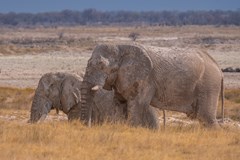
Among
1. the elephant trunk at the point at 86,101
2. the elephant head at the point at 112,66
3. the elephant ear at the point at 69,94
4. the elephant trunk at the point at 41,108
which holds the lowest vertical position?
the elephant trunk at the point at 41,108

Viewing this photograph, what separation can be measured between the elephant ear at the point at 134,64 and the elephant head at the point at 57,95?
3.15 metres

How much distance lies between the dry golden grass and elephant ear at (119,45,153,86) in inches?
35.1

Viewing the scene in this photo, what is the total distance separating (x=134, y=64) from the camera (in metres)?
14.2

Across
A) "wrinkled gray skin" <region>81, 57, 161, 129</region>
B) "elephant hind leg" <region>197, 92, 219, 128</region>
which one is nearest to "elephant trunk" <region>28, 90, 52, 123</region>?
"wrinkled gray skin" <region>81, 57, 161, 129</region>

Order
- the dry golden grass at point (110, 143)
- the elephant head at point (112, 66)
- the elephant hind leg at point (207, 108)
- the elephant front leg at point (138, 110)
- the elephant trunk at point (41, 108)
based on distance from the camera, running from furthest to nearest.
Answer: the elephant trunk at point (41, 108), the elephant hind leg at point (207, 108), the elephant front leg at point (138, 110), the elephant head at point (112, 66), the dry golden grass at point (110, 143)

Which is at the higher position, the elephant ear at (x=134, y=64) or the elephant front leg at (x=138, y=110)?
the elephant ear at (x=134, y=64)

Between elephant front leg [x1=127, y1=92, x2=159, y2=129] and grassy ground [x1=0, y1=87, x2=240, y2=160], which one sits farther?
elephant front leg [x1=127, y1=92, x2=159, y2=129]

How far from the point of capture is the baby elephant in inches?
668

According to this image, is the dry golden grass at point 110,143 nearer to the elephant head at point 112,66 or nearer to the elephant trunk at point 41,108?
the elephant head at point 112,66

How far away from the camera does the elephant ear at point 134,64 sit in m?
14.2

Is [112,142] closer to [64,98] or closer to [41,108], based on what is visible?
[64,98]

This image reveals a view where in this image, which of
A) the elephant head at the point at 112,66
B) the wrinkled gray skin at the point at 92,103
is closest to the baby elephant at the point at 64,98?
the wrinkled gray skin at the point at 92,103

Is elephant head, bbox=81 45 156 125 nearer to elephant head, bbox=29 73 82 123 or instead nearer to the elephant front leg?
the elephant front leg

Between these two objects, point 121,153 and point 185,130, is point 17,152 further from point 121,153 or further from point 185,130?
point 185,130
